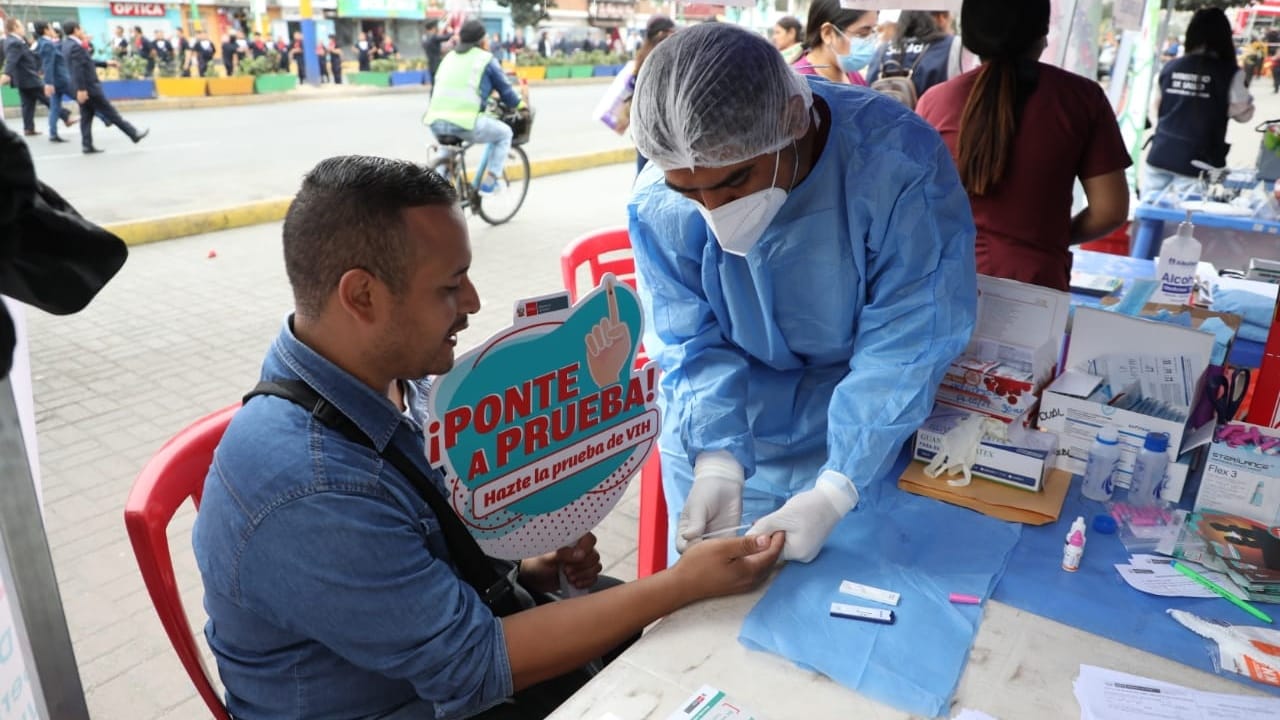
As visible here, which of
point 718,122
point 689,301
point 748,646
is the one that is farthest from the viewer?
point 689,301

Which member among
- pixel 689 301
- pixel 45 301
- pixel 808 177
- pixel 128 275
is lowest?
pixel 128 275

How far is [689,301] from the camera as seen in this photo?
173cm

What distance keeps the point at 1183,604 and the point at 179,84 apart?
56.8 feet

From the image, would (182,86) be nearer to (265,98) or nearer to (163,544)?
(265,98)

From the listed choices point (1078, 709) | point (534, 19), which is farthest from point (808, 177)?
point (534, 19)

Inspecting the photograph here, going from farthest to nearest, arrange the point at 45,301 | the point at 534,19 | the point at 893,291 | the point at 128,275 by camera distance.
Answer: the point at 128,275, the point at 534,19, the point at 893,291, the point at 45,301

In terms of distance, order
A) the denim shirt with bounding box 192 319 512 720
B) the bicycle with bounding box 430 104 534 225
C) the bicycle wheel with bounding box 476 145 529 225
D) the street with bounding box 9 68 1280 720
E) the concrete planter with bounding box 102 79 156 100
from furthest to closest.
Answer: the concrete planter with bounding box 102 79 156 100 → the bicycle wheel with bounding box 476 145 529 225 → the bicycle with bounding box 430 104 534 225 → the street with bounding box 9 68 1280 720 → the denim shirt with bounding box 192 319 512 720

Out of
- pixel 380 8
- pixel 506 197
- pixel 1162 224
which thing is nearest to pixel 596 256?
pixel 1162 224

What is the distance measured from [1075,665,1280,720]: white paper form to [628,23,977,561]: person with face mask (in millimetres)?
431

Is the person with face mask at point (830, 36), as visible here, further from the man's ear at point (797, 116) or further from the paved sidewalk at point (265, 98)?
the paved sidewalk at point (265, 98)

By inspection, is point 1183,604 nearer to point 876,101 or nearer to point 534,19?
point 876,101

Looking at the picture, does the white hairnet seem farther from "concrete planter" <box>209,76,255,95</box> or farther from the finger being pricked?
"concrete planter" <box>209,76,255,95</box>

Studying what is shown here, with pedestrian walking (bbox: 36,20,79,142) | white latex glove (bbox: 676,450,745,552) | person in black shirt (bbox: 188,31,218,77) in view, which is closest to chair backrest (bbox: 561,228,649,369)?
white latex glove (bbox: 676,450,745,552)

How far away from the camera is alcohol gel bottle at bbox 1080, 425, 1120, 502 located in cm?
157
